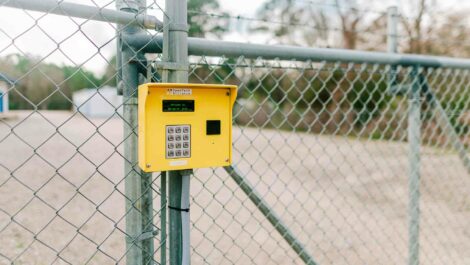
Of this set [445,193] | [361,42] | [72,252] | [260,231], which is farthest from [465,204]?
[361,42]

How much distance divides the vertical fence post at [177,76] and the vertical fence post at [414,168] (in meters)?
1.40

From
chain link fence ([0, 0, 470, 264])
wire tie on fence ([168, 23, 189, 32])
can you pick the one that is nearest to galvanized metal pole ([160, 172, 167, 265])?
chain link fence ([0, 0, 470, 264])

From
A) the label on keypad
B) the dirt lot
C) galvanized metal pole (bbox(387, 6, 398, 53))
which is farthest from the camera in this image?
the dirt lot

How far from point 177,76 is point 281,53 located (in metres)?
0.51

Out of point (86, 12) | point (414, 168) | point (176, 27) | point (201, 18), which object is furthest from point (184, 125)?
point (201, 18)

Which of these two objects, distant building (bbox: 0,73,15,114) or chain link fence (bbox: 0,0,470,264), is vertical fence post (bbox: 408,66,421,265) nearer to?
chain link fence (bbox: 0,0,470,264)

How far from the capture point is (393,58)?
1820mm

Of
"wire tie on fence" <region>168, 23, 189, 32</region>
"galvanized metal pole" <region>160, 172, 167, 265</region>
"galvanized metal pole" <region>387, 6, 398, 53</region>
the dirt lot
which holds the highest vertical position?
"galvanized metal pole" <region>387, 6, 398, 53</region>

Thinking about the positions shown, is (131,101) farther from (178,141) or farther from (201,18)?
(201,18)

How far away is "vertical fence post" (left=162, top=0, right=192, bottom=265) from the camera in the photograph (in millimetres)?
1145

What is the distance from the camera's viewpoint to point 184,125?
1098 millimetres

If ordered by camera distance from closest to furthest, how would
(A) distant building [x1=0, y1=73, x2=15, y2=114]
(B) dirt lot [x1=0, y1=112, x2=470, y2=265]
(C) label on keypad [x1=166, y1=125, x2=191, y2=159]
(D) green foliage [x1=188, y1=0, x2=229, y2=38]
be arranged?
(A) distant building [x1=0, y1=73, x2=15, y2=114] → (C) label on keypad [x1=166, y1=125, x2=191, y2=159] → (D) green foliage [x1=188, y1=0, x2=229, y2=38] → (B) dirt lot [x1=0, y1=112, x2=470, y2=265]

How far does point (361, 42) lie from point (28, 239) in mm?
11797

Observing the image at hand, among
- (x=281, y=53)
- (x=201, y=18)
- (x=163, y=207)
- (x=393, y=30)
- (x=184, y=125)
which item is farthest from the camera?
(x=201, y=18)
